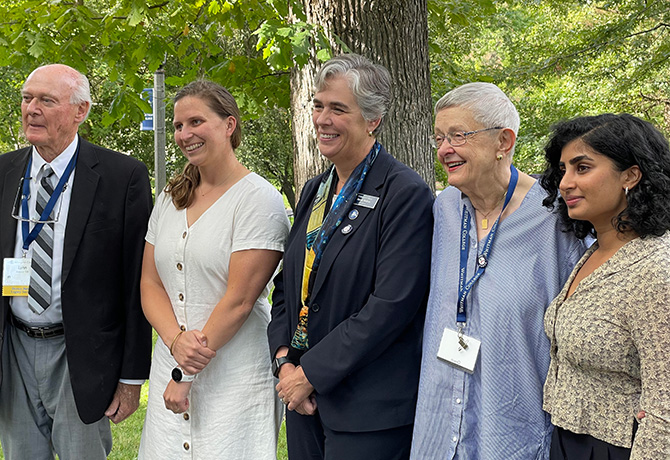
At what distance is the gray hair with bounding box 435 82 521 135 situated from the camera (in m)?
2.34

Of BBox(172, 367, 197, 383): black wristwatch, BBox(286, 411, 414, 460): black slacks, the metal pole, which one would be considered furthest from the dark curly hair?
the metal pole

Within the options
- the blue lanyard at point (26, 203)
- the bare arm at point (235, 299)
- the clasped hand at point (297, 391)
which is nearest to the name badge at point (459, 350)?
the clasped hand at point (297, 391)

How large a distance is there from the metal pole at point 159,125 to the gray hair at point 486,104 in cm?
730

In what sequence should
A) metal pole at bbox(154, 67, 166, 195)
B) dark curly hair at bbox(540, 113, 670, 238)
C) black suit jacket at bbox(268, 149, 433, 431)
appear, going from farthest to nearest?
metal pole at bbox(154, 67, 166, 195) < black suit jacket at bbox(268, 149, 433, 431) < dark curly hair at bbox(540, 113, 670, 238)

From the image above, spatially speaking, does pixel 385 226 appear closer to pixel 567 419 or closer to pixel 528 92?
pixel 567 419

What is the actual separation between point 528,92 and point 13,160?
413 inches

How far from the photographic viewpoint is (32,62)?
18.1 ft

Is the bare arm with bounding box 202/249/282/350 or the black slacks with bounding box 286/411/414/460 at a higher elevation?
the bare arm with bounding box 202/249/282/350

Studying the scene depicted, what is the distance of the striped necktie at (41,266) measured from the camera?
2924 mm

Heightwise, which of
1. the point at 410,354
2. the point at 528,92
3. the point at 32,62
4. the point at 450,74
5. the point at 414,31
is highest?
the point at 528,92

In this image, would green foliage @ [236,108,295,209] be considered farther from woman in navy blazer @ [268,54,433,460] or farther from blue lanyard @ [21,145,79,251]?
woman in navy blazer @ [268,54,433,460]

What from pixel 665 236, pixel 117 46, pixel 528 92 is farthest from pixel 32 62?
pixel 528 92

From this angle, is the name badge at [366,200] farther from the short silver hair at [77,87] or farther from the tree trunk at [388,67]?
the tree trunk at [388,67]

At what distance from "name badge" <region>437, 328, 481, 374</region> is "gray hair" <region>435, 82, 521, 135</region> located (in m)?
0.74
